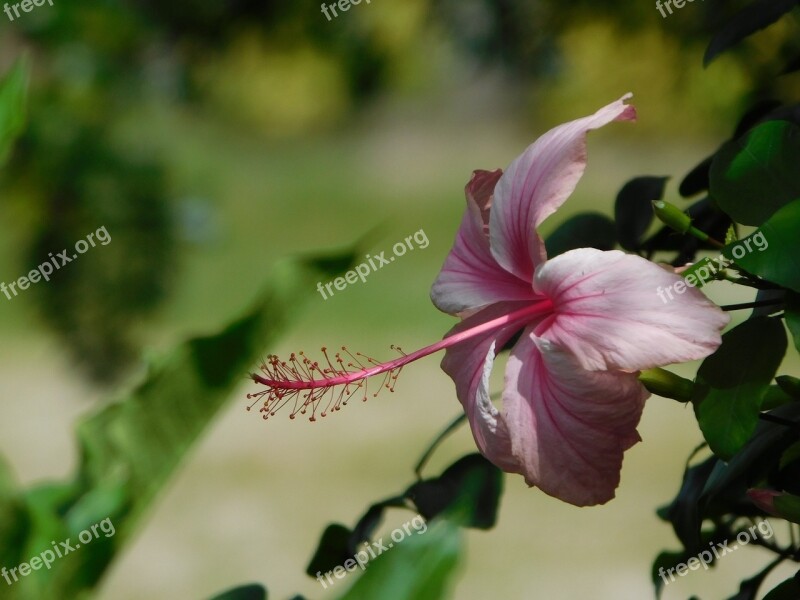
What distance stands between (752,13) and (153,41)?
75.5 inches

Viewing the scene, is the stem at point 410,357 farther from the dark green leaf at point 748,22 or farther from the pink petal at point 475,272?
the dark green leaf at point 748,22

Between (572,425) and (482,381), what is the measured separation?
0.10ft

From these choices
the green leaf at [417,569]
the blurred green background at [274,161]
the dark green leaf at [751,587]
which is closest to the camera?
the green leaf at [417,569]

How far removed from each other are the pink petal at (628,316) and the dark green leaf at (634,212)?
149 millimetres

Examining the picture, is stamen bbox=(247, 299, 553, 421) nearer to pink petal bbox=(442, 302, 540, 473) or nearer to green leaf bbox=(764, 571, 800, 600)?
pink petal bbox=(442, 302, 540, 473)

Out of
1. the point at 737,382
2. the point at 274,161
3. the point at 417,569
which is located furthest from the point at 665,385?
the point at 274,161

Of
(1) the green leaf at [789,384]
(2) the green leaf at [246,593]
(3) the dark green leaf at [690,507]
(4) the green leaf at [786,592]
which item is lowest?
(4) the green leaf at [786,592]

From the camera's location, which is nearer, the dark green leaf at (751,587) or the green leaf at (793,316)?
the green leaf at (793,316)

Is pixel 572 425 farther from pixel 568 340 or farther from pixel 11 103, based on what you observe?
pixel 11 103

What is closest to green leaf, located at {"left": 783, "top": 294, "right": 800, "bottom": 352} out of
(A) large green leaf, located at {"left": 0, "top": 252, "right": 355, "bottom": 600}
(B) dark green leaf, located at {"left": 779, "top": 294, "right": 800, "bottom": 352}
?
(B) dark green leaf, located at {"left": 779, "top": 294, "right": 800, "bottom": 352}

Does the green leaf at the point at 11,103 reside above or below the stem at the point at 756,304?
above

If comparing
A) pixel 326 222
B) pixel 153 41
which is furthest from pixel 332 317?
pixel 153 41

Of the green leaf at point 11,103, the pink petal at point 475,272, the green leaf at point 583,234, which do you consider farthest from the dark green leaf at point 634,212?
the green leaf at point 11,103

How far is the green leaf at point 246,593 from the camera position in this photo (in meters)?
0.31
